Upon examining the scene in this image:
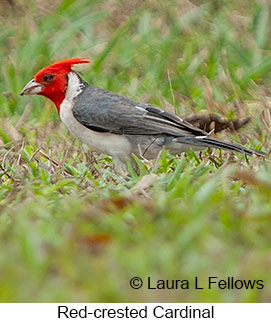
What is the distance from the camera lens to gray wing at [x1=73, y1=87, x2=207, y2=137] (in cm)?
577

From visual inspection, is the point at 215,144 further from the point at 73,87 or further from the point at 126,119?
the point at 73,87

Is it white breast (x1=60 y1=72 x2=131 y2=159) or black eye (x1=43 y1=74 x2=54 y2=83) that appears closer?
white breast (x1=60 y1=72 x2=131 y2=159)

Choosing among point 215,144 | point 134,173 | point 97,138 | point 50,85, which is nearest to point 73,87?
point 50,85

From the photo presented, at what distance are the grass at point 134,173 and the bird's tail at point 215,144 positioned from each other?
0.25 feet

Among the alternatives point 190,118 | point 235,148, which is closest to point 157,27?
point 190,118

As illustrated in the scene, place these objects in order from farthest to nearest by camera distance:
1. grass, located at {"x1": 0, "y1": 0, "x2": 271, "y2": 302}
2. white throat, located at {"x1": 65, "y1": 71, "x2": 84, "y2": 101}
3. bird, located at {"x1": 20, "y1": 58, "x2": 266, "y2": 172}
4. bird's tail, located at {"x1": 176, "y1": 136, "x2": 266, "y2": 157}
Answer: white throat, located at {"x1": 65, "y1": 71, "x2": 84, "y2": 101} < bird, located at {"x1": 20, "y1": 58, "x2": 266, "y2": 172} < bird's tail, located at {"x1": 176, "y1": 136, "x2": 266, "y2": 157} < grass, located at {"x1": 0, "y1": 0, "x2": 271, "y2": 302}

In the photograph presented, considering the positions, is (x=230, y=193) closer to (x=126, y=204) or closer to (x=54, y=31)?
(x=126, y=204)

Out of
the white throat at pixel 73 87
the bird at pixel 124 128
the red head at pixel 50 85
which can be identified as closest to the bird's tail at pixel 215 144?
the bird at pixel 124 128

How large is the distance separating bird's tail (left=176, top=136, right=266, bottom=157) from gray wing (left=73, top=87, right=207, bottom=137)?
0.21 ft

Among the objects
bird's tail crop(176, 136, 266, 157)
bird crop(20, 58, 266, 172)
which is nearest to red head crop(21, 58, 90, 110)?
bird crop(20, 58, 266, 172)

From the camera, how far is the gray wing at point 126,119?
5.77m

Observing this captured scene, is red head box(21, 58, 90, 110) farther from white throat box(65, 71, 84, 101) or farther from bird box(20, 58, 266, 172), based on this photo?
bird box(20, 58, 266, 172)

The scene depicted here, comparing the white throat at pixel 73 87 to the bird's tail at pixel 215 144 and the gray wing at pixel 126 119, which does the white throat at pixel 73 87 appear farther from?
the bird's tail at pixel 215 144

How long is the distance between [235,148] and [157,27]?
3.74 metres
